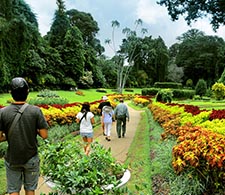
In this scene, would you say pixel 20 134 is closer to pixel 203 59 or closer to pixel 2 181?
pixel 2 181

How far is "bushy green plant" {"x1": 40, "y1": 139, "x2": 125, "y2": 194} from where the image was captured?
115 inches

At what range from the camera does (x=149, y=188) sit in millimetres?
4883

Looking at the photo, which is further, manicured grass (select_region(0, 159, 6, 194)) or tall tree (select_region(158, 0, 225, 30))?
tall tree (select_region(158, 0, 225, 30))

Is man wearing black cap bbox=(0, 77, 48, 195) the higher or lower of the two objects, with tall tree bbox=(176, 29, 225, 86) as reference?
lower

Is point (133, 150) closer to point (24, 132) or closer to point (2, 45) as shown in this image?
point (24, 132)

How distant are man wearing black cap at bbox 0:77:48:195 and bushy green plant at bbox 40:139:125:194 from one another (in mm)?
348

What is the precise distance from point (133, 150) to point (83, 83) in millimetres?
34780

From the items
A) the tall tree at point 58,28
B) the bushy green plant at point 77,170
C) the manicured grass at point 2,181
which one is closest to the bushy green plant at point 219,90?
the manicured grass at point 2,181

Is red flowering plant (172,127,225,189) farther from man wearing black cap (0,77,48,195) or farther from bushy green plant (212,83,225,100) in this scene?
bushy green plant (212,83,225,100)

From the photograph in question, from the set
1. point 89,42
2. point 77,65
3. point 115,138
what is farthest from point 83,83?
point 115,138

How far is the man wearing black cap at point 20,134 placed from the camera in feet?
10.0

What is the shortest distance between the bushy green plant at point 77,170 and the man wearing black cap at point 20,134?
0.35 meters

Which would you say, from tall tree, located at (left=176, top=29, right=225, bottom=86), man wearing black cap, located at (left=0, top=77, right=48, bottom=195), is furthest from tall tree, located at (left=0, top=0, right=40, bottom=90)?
tall tree, located at (left=176, top=29, right=225, bottom=86)

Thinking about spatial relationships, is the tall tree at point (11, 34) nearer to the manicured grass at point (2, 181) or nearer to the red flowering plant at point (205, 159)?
the manicured grass at point (2, 181)
